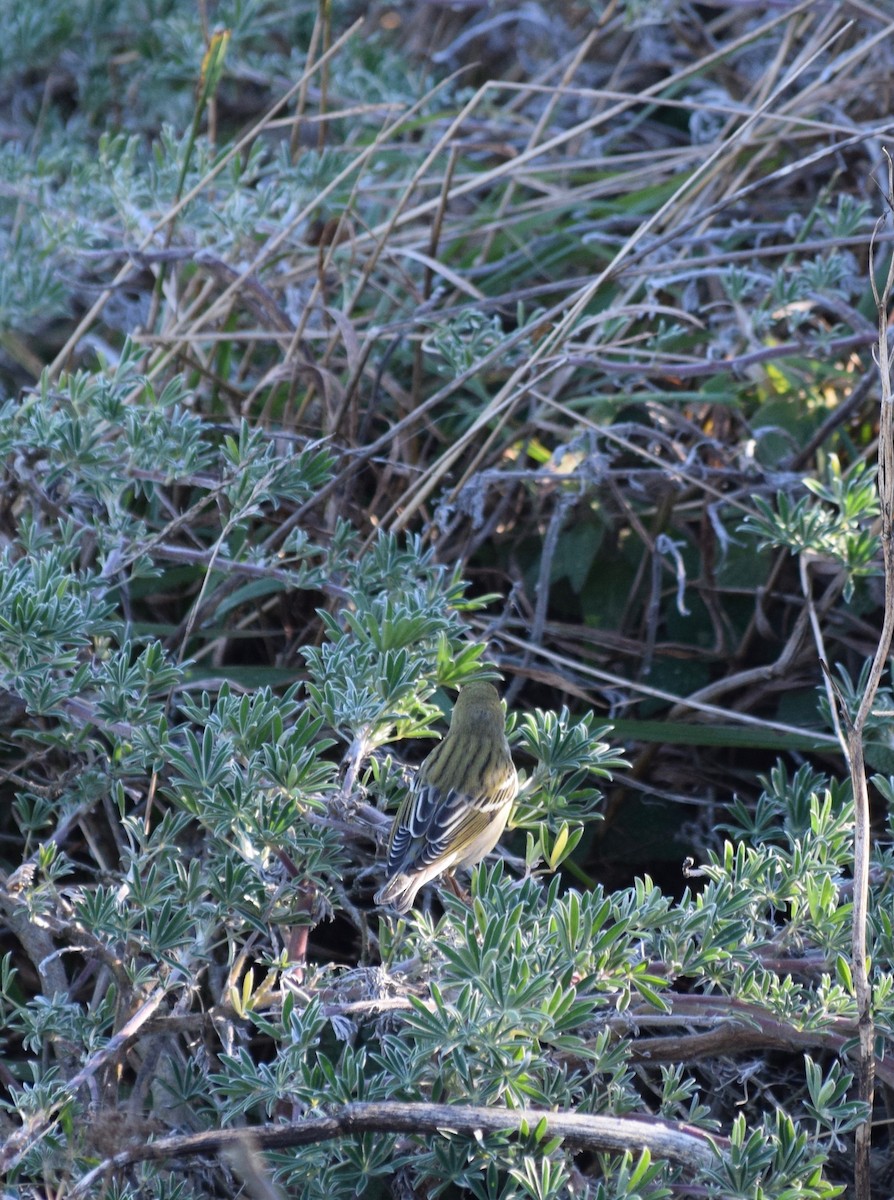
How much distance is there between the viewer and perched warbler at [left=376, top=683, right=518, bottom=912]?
231 centimetres

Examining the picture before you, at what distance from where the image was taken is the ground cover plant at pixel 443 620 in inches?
74.8

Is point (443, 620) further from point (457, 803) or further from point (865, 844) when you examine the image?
point (865, 844)

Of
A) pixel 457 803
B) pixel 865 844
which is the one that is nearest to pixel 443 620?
pixel 457 803

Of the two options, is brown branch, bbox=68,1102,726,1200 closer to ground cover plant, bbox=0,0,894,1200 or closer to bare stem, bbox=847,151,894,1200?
ground cover plant, bbox=0,0,894,1200

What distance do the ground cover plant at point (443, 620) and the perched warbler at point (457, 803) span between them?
0.05 m

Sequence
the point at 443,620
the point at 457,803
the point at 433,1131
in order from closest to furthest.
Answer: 1. the point at 433,1131
2. the point at 443,620
3. the point at 457,803

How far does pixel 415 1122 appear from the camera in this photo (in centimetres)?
178

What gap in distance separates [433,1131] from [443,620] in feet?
2.91

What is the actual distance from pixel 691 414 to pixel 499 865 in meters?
1.91

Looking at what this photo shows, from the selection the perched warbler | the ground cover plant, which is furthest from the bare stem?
the perched warbler

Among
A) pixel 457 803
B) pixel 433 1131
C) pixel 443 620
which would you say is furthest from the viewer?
pixel 457 803

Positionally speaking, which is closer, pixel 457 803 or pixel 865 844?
pixel 865 844

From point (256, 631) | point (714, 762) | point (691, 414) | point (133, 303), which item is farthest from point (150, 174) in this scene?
point (714, 762)

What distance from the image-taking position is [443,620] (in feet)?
7.72
